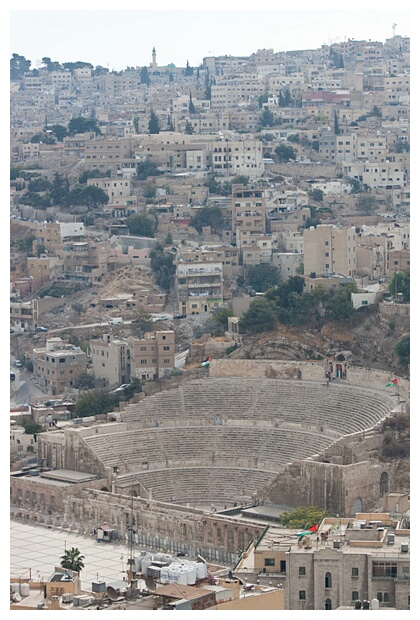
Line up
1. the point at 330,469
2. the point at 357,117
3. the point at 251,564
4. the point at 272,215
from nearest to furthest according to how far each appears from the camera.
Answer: the point at 251,564
the point at 330,469
the point at 272,215
the point at 357,117

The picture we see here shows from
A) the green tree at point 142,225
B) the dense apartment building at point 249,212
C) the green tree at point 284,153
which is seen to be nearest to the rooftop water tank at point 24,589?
the dense apartment building at point 249,212

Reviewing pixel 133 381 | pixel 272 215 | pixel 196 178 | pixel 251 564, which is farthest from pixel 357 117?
pixel 251 564

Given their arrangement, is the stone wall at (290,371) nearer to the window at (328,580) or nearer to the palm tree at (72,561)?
the palm tree at (72,561)

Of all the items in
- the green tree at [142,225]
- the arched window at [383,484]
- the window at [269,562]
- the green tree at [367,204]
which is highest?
the green tree at [367,204]

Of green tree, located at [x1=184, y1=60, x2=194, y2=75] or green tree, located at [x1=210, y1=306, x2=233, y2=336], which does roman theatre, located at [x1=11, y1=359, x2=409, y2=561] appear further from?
green tree, located at [x1=184, y1=60, x2=194, y2=75]

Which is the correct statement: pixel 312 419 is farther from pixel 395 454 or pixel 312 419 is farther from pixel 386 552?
pixel 386 552

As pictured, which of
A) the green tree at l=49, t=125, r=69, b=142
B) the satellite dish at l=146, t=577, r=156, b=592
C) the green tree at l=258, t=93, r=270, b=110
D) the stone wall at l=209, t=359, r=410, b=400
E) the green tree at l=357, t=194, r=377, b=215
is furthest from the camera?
the green tree at l=258, t=93, r=270, b=110

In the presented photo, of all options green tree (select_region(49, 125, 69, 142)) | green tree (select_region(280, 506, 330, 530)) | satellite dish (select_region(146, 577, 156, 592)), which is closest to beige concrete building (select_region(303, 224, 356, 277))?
green tree (select_region(280, 506, 330, 530))
